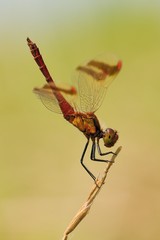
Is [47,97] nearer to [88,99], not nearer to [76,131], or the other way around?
[88,99]

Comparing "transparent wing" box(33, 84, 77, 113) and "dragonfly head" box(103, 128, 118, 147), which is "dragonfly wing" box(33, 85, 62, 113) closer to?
"transparent wing" box(33, 84, 77, 113)

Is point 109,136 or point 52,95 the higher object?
point 52,95

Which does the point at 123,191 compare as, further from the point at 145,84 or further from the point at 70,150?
the point at 145,84

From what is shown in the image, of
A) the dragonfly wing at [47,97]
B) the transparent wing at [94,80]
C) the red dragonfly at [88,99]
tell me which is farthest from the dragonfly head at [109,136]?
the dragonfly wing at [47,97]

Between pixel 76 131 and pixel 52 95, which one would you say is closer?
pixel 52 95

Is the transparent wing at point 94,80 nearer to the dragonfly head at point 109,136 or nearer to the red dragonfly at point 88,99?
the red dragonfly at point 88,99

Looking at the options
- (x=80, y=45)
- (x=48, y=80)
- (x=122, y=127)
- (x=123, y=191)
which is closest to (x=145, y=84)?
(x=122, y=127)

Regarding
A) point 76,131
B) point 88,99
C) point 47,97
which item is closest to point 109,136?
point 88,99
